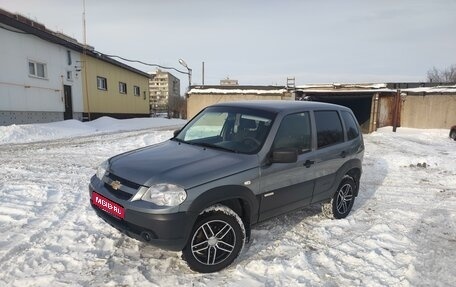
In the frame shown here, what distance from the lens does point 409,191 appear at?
7.07 metres

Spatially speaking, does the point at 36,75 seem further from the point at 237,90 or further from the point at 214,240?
the point at 214,240

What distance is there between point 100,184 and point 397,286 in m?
3.31

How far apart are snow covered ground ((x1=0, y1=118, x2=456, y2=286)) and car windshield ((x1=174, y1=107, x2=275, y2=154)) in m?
1.29

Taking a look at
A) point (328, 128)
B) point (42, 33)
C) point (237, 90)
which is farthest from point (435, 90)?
point (42, 33)

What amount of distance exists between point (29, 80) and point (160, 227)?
51.0 feet

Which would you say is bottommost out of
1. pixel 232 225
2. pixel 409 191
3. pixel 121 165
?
pixel 409 191

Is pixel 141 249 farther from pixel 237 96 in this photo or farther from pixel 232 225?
pixel 237 96

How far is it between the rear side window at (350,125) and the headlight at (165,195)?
3269 millimetres

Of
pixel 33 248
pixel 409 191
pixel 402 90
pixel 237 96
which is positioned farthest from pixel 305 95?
pixel 33 248

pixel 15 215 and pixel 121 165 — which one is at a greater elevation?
pixel 121 165

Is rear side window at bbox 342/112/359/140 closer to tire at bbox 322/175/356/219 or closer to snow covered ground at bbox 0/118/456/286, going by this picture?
tire at bbox 322/175/356/219

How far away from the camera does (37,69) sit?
53.6 ft

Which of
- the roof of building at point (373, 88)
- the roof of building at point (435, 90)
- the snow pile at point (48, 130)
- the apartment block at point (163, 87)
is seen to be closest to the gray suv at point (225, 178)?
the snow pile at point (48, 130)

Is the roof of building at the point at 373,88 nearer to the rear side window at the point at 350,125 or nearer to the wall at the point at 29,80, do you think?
the wall at the point at 29,80
